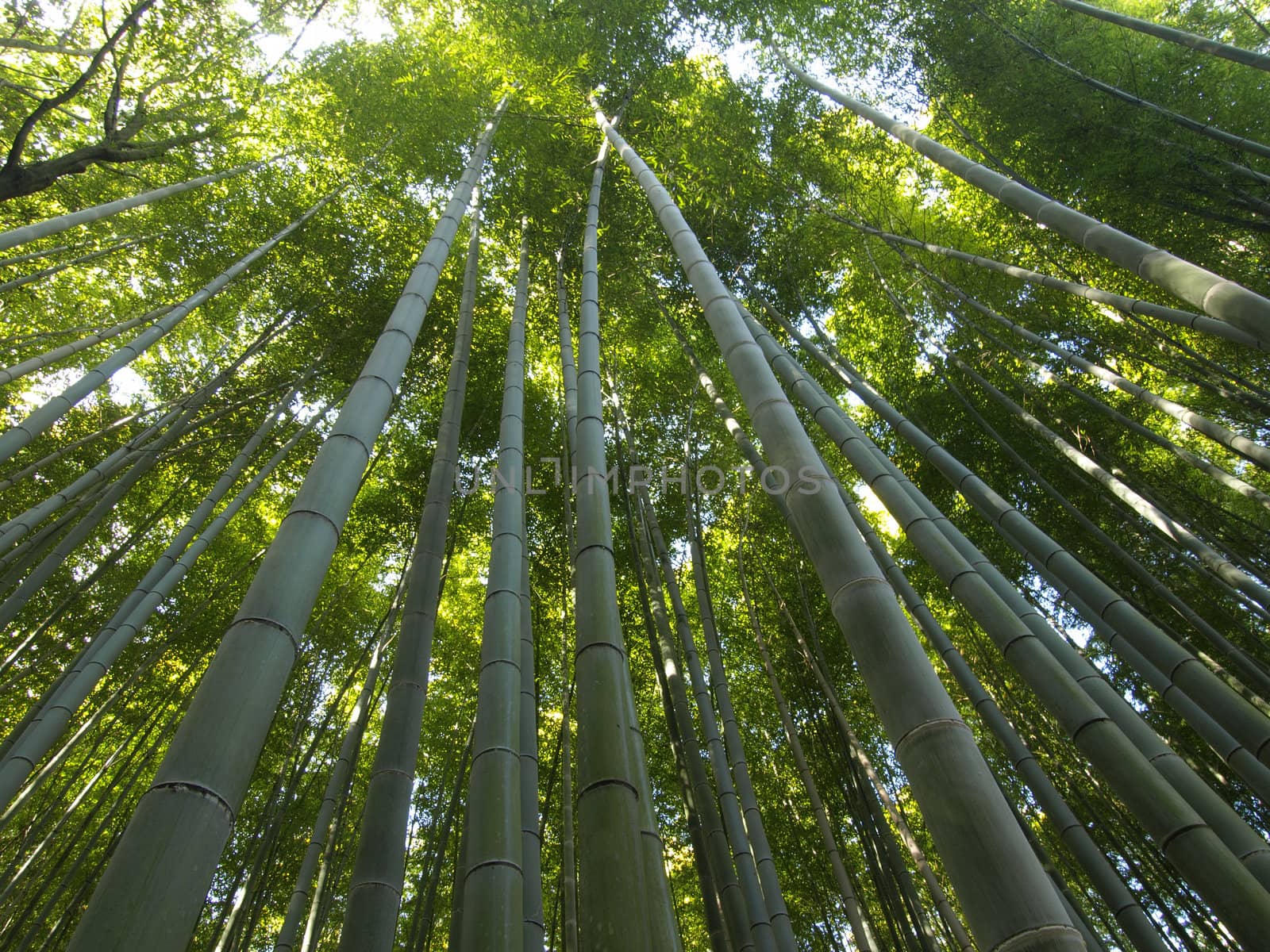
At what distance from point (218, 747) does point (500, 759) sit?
2.84 ft

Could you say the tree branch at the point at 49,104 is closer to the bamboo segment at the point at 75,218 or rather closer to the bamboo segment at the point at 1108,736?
the bamboo segment at the point at 75,218

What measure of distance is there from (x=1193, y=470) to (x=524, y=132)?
246 inches

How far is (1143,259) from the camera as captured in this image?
1.79 metres

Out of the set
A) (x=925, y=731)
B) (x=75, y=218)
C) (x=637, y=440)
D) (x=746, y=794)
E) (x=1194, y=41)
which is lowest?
(x=925, y=731)

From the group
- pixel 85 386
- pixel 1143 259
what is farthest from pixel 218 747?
pixel 85 386

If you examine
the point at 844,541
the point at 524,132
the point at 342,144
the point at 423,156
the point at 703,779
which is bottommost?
the point at 844,541

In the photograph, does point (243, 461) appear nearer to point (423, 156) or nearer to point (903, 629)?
point (423, 156)

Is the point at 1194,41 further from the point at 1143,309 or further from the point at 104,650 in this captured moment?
the point at 104,650

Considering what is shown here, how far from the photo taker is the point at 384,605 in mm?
7328

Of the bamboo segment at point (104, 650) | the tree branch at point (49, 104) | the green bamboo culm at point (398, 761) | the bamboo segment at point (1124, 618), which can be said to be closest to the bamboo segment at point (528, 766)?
the green bamboo culm at point (398, 761)

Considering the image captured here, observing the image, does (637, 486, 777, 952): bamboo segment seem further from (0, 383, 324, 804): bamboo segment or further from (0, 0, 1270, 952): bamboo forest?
(0, 383, 324, 804): bamboo segment

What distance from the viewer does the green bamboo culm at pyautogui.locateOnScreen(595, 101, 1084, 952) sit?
83 cm

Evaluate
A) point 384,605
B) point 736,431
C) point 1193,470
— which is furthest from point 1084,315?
point 384,605

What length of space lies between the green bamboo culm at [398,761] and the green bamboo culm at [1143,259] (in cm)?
219
